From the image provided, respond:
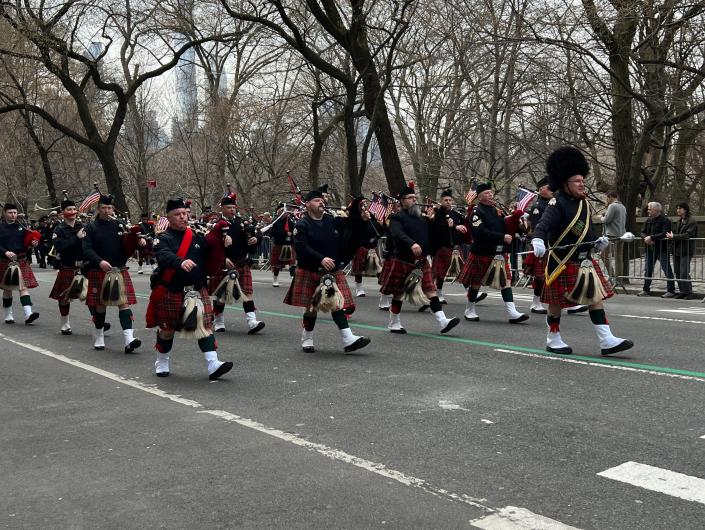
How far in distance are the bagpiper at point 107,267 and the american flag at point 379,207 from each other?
333 cm

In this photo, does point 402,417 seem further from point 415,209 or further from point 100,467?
point 415,209

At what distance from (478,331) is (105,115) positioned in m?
38.4

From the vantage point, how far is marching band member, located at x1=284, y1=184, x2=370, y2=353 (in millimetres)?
8148

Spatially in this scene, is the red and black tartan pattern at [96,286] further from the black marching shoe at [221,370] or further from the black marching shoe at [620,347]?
the black marching shoe at [620,347]

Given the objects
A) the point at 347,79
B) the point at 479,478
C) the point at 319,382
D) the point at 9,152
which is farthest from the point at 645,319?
the point at 9,152

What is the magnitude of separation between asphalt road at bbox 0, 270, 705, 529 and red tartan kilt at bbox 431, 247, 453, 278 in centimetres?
359

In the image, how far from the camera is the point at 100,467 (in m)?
4.74

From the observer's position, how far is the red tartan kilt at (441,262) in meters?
12.5

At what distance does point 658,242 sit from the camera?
1409 cm

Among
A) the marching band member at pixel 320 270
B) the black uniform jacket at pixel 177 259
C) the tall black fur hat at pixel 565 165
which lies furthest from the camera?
the marching band member at pixel 320 270

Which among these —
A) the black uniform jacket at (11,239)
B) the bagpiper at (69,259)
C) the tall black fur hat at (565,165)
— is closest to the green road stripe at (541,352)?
the tall black fur hat at (565,165)

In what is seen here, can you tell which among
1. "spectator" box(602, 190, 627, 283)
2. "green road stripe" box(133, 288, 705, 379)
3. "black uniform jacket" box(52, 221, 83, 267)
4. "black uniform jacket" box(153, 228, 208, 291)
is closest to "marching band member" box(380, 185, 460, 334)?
"green road stripe" box(133, 288, 705, 379)

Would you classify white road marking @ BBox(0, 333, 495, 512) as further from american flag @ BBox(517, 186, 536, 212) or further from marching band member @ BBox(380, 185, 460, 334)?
american flag @ BBox(517, 186, 536, 212)

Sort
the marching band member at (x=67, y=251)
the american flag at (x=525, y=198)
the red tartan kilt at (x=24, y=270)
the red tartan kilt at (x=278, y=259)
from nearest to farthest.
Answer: the marching band member at (x=67, y=251) → the american flag at (x=525, y=198) → the red tartan kilt at (x=24, y=270) → the red tartan kilt at (x=278, y=259)
